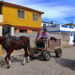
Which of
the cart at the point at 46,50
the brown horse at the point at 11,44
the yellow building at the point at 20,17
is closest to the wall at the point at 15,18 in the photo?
the yellow building at the point at 20,17

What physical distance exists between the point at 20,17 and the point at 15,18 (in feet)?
3.90

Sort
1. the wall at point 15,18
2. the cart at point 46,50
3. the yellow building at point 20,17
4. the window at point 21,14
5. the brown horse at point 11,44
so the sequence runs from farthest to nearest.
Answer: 1. the window at point 21,14
2. the wall at point 15,18
3. the yellow building at point 20,17
4. the cart at point 46,50
5. the brown horse at point 11,44

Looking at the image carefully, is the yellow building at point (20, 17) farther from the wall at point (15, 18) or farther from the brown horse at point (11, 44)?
the brown horse at point (11, 44)

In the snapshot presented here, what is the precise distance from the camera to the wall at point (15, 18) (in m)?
23.6

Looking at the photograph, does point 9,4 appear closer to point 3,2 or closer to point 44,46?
point 3,2

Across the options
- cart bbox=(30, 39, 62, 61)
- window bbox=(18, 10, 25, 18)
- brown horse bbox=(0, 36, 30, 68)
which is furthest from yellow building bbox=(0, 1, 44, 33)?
brown horse bbox=(0, 36, 30, 68)

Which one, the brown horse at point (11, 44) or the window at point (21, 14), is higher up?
the window at point (21, 14)

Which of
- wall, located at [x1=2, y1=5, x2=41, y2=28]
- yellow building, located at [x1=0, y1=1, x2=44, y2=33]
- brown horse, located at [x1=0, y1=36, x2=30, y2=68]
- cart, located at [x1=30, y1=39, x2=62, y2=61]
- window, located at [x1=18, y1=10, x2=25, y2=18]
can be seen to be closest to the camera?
brown horse, located at [x1=0, y1=36, x2=30, y2=68]

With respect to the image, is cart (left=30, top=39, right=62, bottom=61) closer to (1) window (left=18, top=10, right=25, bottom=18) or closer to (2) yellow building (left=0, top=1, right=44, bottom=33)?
(2) yellow building (left=0, top=1, right=44, bottom=33)

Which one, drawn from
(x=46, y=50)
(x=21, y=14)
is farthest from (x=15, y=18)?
(x=46, y=50)

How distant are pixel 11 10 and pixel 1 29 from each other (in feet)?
23.4

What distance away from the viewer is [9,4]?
2394 cm

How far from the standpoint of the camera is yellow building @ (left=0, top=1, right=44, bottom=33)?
23.4 metres

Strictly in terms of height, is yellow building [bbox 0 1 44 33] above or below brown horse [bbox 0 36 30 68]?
above
